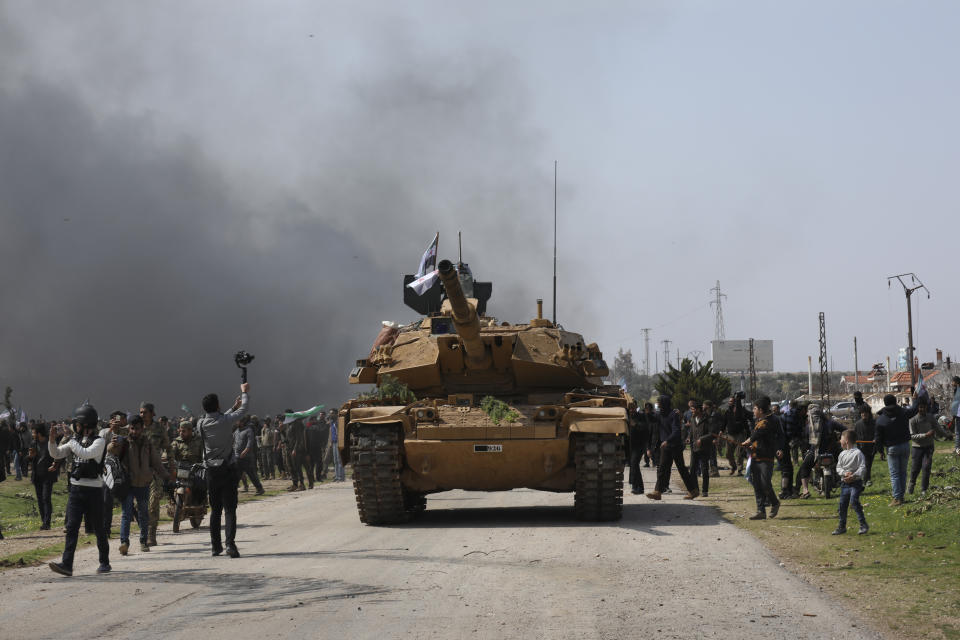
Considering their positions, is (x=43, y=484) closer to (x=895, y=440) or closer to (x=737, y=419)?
(x=737, y=419)

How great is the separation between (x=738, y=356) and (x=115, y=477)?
131621mm

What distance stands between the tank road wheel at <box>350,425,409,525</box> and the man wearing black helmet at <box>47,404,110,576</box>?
4.33 metres

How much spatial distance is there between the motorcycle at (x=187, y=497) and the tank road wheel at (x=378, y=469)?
237 cm

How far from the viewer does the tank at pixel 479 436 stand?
1509 cm

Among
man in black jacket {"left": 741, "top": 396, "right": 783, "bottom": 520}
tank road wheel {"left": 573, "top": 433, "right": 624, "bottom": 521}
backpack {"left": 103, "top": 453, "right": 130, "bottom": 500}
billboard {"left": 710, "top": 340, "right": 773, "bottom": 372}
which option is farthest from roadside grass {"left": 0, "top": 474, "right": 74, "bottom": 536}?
billboard {"left": 710, "top": 340, "right": 773, "bottom": 372}

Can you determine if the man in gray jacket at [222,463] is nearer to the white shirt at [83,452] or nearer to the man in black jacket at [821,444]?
the white shirt at [83,452]

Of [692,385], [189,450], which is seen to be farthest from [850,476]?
[692,385]

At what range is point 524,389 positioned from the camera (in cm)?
1759

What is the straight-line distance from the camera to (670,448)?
19156mm

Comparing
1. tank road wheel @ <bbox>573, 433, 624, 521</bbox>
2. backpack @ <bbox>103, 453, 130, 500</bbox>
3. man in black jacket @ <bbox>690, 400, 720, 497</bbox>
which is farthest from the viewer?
man in black jacket @ <bbox>690, 400, 720, 497</bbox>

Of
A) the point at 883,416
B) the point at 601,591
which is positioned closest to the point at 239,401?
the point at 601,591

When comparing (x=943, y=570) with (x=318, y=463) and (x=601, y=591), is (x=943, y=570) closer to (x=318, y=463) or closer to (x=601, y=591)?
(x=601, y=591)

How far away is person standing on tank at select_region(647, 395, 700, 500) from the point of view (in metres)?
19.2

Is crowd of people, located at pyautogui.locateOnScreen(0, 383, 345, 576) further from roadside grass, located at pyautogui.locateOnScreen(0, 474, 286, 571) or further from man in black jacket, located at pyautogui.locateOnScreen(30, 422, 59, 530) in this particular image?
roadside grass, located at pyautogui.locateOnScreen(0, 474, 286, 571)
